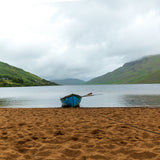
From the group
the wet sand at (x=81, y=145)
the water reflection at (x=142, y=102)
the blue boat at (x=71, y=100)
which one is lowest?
the wet sand at (x=81, y=145)

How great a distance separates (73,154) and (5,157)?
244 cm

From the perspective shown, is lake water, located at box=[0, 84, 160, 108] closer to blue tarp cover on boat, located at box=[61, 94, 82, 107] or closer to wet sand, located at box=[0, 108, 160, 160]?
blue tarp cover on boat, located at box=[61, 94, 82, 107]

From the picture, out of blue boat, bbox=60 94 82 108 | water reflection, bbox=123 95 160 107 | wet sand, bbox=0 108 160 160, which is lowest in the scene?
wet sand, bbox=0 108 160 160

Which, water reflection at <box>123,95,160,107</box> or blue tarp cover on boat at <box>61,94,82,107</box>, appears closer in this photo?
blue tarp cover on boat at <box>61,94,82,107</box>

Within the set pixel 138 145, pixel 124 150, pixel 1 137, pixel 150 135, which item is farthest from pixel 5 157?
pixel 150 135

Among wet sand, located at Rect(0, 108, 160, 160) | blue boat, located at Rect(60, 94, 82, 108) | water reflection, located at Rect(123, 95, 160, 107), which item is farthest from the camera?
water reflection, located at Rect(123, 95, 160, 107)

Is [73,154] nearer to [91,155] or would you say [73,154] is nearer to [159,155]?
[91,155]

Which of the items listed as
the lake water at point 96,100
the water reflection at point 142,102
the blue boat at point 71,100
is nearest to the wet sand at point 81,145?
the blue boat at point 71,100

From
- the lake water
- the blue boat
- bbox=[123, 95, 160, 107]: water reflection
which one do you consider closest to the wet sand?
the blue boat

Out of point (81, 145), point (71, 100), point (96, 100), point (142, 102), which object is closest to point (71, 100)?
point (71, 100)

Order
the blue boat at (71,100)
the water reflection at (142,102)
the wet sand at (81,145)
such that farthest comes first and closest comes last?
the water reflection at (142,102) → the blue boat at (71,100) → the wet sand at (81,145)

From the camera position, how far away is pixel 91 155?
5.89 meters

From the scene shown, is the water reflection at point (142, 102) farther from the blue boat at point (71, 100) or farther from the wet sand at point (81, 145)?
the wet sand at point (81, 145)

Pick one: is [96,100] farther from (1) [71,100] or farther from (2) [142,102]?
(1) [71,100]
